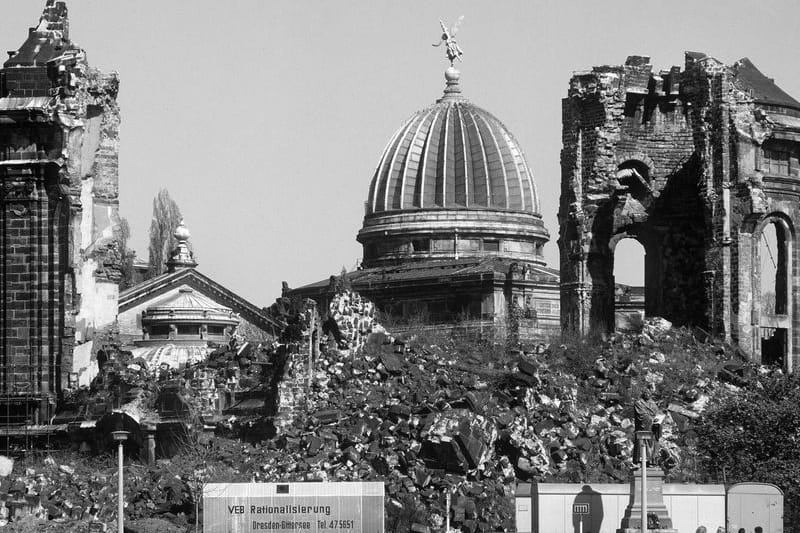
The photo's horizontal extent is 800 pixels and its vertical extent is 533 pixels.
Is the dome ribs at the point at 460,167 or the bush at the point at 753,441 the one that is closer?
the bush at the point at 753,441

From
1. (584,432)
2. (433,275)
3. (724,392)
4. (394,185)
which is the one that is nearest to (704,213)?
(724,392)

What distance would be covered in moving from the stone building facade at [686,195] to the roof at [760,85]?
7 cm

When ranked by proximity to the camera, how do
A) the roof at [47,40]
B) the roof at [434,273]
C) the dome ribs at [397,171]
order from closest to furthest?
the roof at [47,40]
the roof at [434,273]
the dome ribs at [397,171]

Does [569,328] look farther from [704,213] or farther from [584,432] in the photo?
[584,432]

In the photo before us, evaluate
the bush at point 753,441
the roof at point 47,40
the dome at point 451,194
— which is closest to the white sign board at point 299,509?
the bush at point 753,441

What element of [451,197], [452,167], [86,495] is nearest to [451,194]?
[451,197]

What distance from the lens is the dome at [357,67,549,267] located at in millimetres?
87625

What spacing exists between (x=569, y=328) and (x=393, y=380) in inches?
297

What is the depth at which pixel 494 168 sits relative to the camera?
8825 centimetres

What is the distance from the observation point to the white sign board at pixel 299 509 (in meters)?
38.4

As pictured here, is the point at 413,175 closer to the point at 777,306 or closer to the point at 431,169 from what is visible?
the point at 431,169

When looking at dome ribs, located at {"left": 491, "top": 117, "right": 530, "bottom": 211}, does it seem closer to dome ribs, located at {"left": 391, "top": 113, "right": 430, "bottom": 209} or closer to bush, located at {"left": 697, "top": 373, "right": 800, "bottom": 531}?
dome ribs, located at {"left": 391, "top": 113, "right": 430, "bottom": 209}

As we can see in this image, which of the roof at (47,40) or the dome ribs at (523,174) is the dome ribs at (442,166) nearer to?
the dome ribs at (523,174)

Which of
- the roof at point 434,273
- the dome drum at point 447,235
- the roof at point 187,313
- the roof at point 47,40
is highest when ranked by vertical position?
the roof at point 47,40
